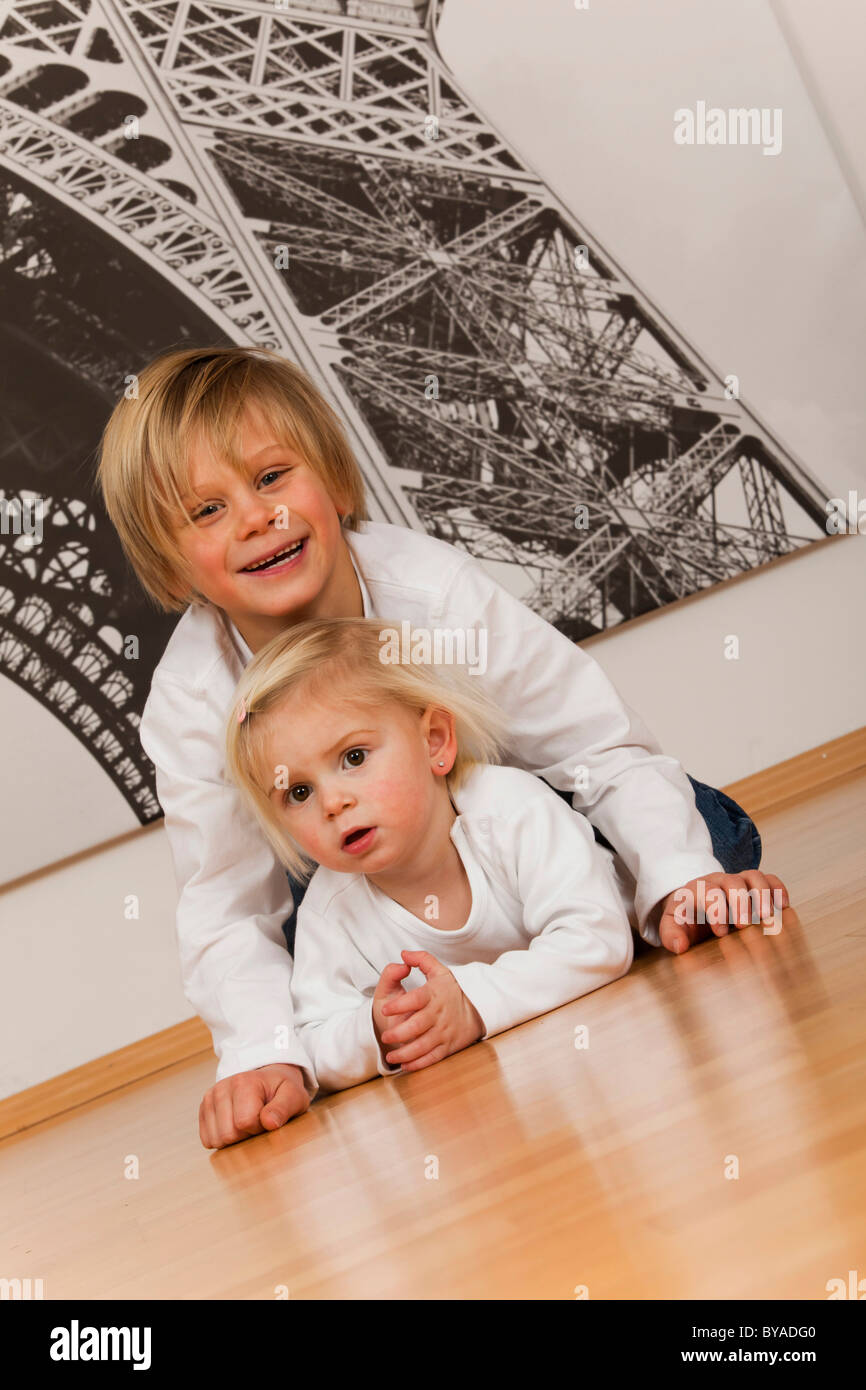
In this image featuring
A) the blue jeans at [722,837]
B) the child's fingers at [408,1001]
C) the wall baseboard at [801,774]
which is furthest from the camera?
the wall baseboard at [801,774]

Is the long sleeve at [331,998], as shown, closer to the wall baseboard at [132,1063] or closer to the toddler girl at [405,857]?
the toddler girl at [405,857]

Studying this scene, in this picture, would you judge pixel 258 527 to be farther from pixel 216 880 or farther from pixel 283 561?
pixel 216 880

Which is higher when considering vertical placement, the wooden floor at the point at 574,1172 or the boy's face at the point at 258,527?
the boy's face at the point at 258,527

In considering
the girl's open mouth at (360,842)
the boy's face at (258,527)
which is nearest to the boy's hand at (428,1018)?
the girl's open mouth at (360,842)

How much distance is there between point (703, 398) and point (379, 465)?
55cm

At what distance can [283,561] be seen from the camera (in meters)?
1.12

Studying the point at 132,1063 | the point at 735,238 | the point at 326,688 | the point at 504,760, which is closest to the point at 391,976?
the point at 326,688

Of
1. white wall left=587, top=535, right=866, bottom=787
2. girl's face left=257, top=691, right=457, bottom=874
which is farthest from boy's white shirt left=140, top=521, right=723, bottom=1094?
white wall left=587, top=535, right=866, bottom=787

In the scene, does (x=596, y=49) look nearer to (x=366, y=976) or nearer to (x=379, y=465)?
(x=379, y=465)

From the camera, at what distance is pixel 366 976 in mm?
1064

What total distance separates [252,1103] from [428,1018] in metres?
0.15

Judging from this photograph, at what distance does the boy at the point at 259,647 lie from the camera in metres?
1.08

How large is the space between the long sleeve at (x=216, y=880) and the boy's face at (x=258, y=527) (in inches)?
4.4
